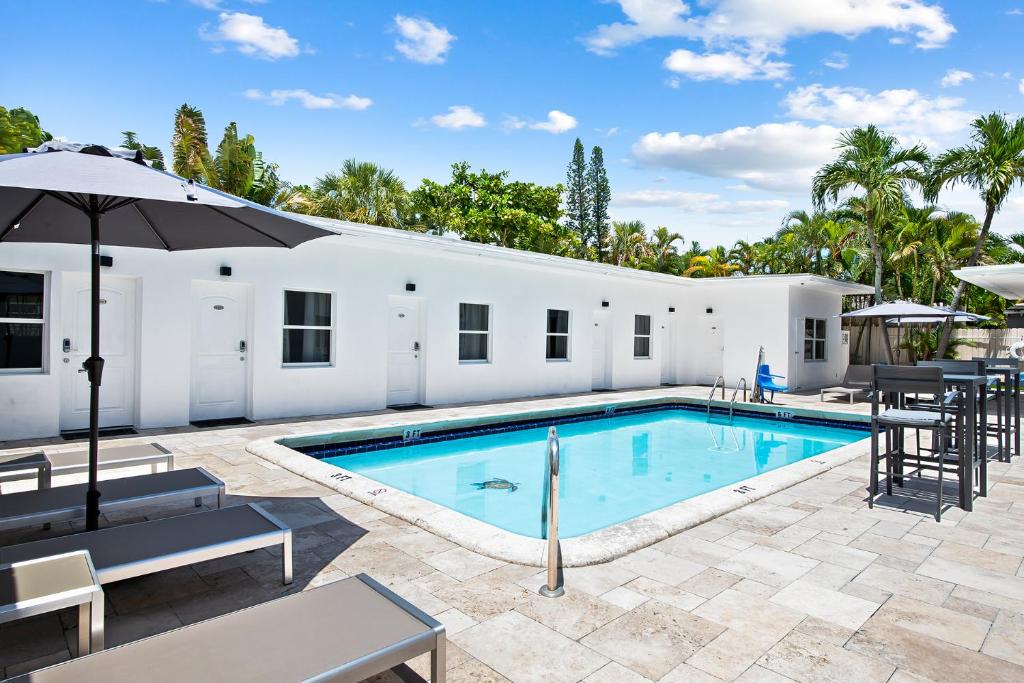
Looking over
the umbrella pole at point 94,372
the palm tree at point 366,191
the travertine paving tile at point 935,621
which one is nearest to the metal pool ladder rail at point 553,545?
the travertine paving tile at point 935,621

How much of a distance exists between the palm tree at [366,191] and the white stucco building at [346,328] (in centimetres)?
1347

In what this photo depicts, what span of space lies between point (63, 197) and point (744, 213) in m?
98.1

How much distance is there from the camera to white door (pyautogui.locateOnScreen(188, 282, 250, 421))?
7.98 meters

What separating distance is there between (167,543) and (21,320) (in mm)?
5709

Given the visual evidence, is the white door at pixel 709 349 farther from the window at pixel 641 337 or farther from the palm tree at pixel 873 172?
the palm tree at pixel 873 172

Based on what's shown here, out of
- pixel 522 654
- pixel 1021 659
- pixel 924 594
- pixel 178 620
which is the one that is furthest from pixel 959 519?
pixel 178 620

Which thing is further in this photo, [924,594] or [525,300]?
[525,300]

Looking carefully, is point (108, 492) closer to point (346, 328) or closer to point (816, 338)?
point (346, 328)

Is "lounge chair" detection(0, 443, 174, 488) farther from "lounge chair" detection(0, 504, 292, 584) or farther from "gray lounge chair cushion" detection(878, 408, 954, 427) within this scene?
"gray lounge chair cushion" detection(878, 408, 954, 427)

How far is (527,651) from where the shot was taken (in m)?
2.43

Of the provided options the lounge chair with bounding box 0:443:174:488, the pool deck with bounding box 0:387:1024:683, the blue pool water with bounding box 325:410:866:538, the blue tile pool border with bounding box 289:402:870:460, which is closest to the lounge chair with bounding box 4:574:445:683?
the pool deck with bounding box 0:387:1024:683

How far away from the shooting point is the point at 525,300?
1172cm

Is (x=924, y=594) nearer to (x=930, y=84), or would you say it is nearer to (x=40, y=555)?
(x=40, y=555)

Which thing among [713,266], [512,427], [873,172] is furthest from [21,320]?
[713,266]
